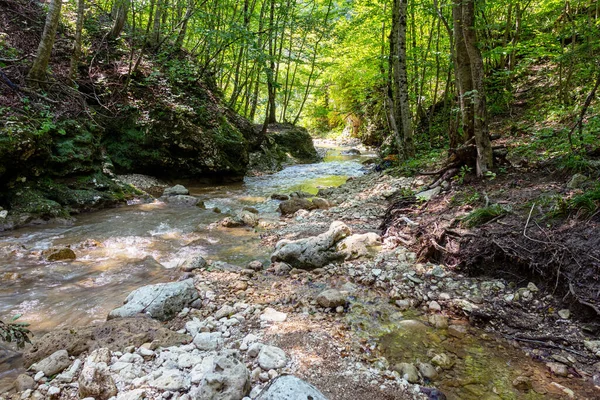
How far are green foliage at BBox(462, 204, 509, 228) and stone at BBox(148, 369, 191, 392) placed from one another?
4.30m

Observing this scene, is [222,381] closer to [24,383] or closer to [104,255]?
[24,383]

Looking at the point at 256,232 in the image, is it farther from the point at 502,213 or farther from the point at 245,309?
the point at 502,213

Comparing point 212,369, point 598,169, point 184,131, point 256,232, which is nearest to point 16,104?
point 184,131

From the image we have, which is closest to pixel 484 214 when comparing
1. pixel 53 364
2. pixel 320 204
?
pixel 320 204

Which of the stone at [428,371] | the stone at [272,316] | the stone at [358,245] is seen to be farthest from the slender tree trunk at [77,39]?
the stone at [428,371]

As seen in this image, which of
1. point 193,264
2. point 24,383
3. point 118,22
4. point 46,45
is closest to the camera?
point 24,383

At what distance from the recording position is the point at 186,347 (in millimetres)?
3176

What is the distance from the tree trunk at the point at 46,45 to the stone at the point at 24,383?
8.59 meters

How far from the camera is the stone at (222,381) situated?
2.45 metres

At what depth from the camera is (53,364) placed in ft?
9.31

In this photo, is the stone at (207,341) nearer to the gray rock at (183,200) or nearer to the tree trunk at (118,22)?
the gray rock at (183,200)

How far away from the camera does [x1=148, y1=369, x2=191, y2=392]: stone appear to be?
2.61 m

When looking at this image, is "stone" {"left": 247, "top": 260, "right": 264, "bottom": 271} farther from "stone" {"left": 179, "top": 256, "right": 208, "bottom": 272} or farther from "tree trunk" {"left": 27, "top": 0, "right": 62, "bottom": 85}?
"tree trunk" {"left": 27, "top": 0, "right": 62, "bottom": 85}

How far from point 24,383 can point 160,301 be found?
1.44 metres
